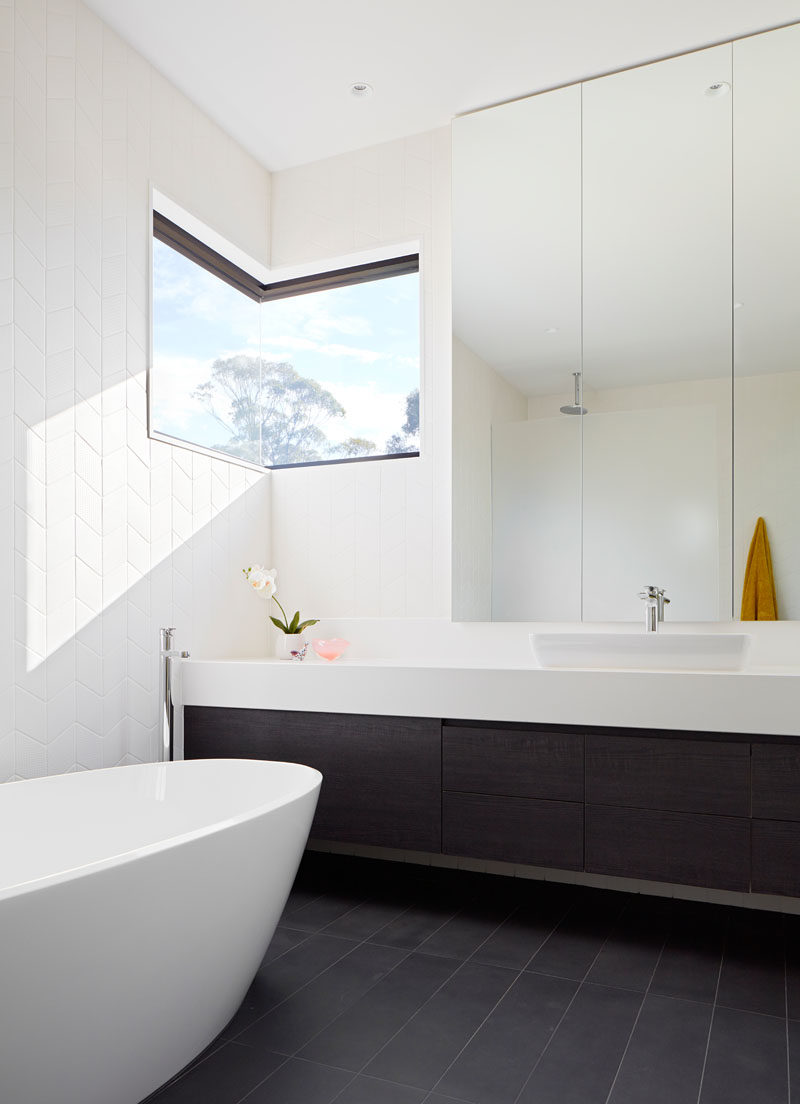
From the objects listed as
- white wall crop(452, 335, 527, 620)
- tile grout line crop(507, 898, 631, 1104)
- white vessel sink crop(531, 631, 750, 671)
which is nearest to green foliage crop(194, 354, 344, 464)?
white wall crop(452, 335, 527, 620)

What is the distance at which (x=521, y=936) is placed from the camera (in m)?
2.49

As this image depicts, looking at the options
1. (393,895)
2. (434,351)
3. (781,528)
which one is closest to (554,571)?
(781,528)

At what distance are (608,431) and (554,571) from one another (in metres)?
0.56

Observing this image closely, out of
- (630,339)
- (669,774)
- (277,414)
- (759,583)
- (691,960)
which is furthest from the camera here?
(277,414)

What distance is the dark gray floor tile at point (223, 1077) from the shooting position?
5.40 feet

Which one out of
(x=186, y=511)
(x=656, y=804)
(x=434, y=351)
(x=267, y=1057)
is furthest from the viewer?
(x=434, y=351)

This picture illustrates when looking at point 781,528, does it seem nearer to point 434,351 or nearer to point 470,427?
point 470,427

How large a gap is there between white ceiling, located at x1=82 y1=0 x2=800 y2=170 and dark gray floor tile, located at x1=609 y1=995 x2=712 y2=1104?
9.84 feet

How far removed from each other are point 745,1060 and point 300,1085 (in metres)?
0.97

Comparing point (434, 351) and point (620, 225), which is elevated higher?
point (620, 225)

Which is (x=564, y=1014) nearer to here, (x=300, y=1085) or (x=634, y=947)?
(x=634, y=947)

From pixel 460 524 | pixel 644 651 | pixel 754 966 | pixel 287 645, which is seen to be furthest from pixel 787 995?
pixel 287 645

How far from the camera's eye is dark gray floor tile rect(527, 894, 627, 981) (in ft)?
7.45

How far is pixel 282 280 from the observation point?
12.8 ft
